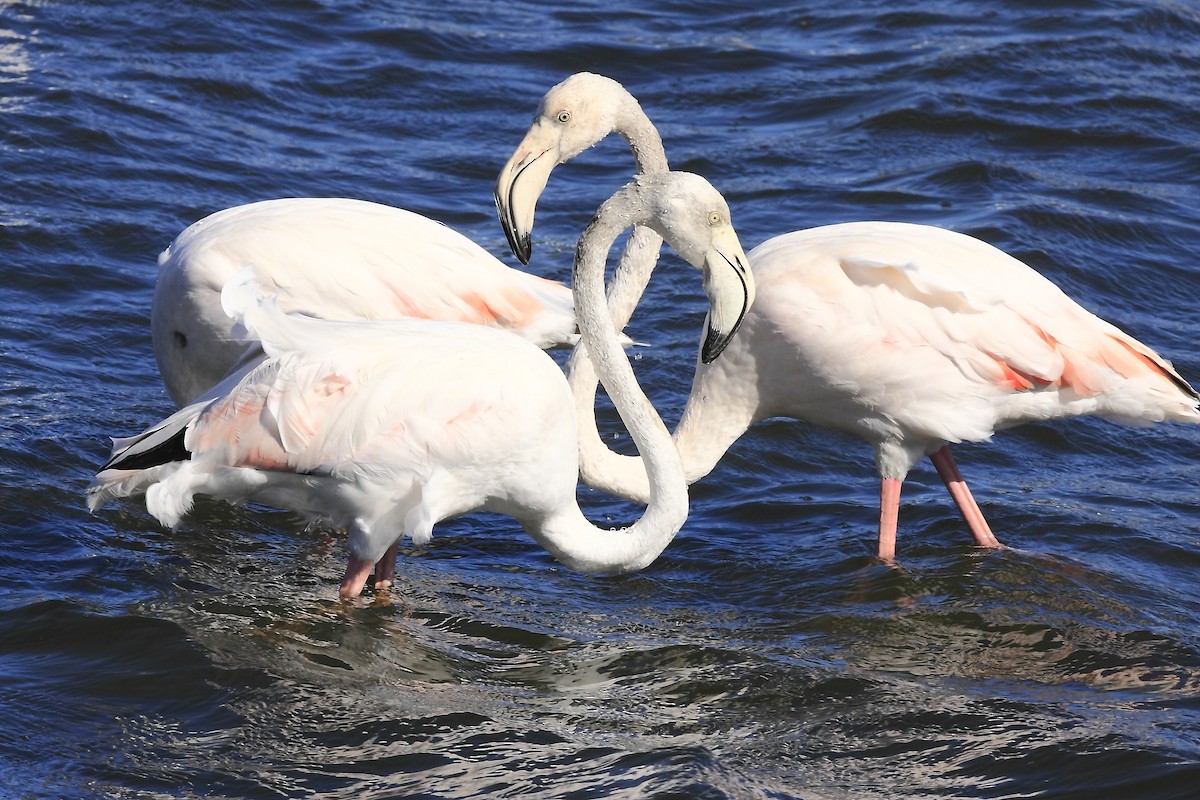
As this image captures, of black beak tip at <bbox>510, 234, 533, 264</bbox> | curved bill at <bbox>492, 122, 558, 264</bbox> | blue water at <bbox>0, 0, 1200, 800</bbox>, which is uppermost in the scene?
curved bill at <bbox>492, 122, 558, 264</bbox>

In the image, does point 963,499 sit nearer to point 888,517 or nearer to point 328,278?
point 888,517

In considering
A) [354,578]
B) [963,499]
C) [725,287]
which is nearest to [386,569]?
[354,578]

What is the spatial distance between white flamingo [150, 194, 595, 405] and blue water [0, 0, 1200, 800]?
2.58 ft

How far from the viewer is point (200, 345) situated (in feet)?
20.4

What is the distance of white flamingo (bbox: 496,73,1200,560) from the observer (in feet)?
20.2

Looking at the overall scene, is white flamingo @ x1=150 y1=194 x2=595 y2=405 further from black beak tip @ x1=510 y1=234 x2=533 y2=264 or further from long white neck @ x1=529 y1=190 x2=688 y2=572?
long white neck @ x1=529 y1=190 x2=688 y2=572

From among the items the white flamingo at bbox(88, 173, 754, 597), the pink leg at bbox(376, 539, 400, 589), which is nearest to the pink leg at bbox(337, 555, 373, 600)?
the white flamingo at bbox(88, 173, 754, 597)

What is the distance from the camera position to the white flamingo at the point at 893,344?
6160 millimetres

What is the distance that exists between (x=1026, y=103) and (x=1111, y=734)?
7731 mm

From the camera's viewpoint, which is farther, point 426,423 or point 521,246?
point 521,246

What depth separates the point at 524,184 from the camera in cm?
616

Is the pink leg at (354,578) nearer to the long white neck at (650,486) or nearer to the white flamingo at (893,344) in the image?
the long white neck at (650,486)

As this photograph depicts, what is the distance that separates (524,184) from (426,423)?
4.52ft

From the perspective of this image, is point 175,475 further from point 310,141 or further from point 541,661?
point 310,141
